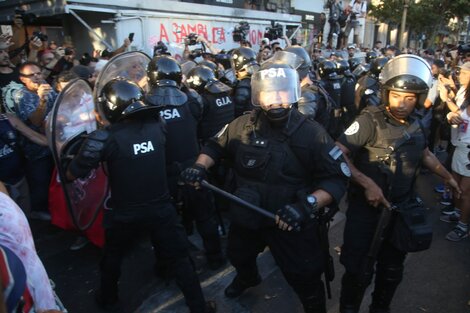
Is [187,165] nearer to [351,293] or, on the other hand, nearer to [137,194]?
[137,194]

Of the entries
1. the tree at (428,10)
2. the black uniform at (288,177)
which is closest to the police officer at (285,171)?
the black uniform at (288,177)

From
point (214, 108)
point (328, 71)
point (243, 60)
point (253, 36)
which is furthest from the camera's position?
point (253, 36)

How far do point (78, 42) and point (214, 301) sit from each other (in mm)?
11235

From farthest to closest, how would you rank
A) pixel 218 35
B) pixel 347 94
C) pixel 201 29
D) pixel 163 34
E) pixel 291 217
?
pixel 218 35
pixel 201 29
pixel 163 34
pixel 347 94
pixel 291 217

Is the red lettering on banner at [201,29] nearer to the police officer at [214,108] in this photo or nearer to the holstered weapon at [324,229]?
the police officer at [214,108]

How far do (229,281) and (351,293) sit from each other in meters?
1.21

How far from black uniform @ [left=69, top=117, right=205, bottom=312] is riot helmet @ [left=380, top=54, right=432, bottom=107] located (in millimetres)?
1675

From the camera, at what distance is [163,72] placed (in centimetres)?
378

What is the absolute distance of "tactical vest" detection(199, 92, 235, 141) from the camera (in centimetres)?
436

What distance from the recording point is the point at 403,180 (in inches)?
101

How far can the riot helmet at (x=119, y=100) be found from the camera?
2705 millimetres

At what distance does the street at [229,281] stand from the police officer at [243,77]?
1860 mm

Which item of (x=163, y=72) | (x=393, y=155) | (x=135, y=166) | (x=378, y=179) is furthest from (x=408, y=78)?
(x=163, y=72)

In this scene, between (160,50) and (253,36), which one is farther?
(253,36)
